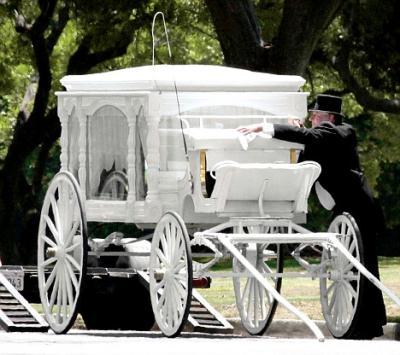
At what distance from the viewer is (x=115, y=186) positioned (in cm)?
1539

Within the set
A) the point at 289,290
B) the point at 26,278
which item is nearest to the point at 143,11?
the point at 289,290

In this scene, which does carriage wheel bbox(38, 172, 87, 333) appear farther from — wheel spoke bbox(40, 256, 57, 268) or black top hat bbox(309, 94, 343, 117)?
black top hat bbox(309, 94, 343, 117)

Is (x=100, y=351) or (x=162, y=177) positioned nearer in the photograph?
(x=100, y=351)

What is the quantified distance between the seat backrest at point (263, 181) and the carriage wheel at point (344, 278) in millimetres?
402

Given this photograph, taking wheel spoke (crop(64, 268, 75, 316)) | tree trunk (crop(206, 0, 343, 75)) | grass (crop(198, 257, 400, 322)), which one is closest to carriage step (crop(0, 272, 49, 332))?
wheel spoke (crop(64, 268, 75, 316))

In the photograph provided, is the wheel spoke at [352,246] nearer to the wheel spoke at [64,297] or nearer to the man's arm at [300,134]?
the man's arm at [300,134]

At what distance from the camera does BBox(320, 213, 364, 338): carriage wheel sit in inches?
551

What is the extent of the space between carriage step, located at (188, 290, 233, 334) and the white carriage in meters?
0.26

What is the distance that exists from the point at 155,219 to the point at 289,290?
8493 mm

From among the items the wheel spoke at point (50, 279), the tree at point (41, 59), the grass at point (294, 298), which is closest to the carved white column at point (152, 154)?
the wheel spoke at point (50, 279)

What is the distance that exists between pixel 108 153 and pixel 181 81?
1011 mm

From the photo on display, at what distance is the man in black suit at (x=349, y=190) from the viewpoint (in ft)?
47.4

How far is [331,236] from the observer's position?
1370 cm

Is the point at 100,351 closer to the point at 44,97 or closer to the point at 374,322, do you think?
the point at 374,322
